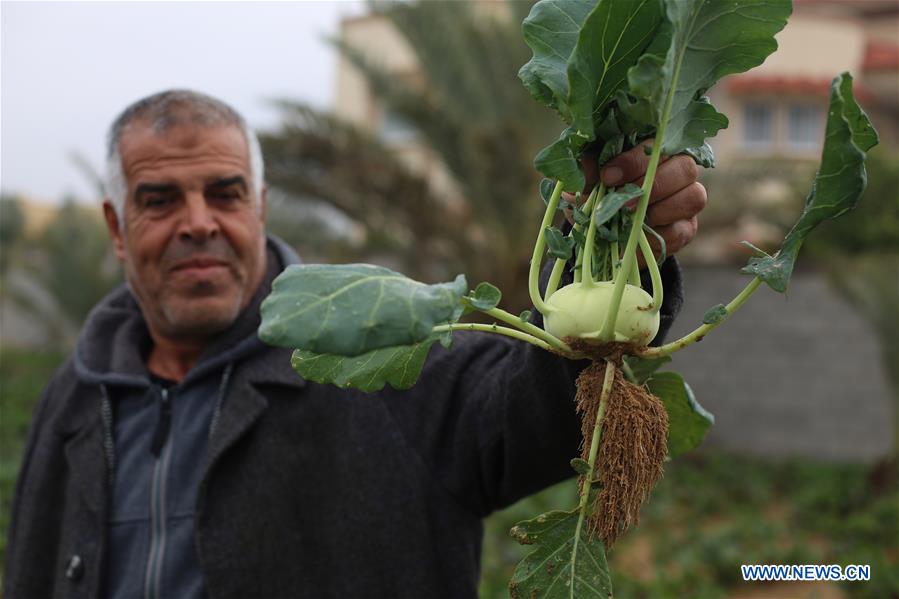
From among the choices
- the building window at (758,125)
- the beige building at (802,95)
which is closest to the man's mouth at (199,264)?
the beige building at (802,95)

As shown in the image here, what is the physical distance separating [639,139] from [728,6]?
0.24 meters

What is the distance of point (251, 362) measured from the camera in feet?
7.49

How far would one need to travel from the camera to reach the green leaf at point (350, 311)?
1140mm

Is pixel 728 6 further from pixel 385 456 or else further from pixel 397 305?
pixel 385 456

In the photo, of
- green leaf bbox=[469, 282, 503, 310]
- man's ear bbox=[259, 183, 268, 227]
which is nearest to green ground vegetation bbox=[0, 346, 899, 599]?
man's ear bbox=[259, 183, 268, 227]

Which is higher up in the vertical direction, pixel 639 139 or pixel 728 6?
pixel 728 6

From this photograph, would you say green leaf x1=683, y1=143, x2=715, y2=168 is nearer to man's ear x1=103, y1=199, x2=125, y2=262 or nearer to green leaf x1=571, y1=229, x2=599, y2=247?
green leaf x1=571, y1=229, x2=599, y2=247

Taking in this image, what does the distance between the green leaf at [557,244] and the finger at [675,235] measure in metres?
0.17

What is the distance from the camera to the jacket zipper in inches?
83.4

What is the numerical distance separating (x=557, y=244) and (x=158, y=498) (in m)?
1.36

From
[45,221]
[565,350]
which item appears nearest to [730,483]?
[565,350]

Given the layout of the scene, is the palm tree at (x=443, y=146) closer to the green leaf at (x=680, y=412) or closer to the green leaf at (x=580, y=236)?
the green leaf at (x=680, y=412)

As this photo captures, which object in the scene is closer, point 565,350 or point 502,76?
point 565,350

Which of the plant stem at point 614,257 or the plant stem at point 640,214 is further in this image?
the plant stem at point 614,257
